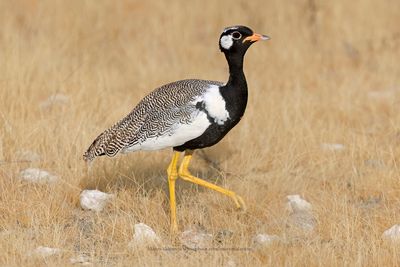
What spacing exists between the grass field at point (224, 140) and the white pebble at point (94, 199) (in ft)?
0.16

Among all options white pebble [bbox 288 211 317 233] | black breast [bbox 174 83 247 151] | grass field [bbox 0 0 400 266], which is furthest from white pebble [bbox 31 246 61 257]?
white pebble [bbox 288 211 317 233]

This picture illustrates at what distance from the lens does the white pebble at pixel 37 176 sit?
223 inches

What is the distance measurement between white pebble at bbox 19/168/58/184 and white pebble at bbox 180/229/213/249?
1.15m

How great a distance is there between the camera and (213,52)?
Result: 31.3 feet

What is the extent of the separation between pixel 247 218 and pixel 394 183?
106 centimetres

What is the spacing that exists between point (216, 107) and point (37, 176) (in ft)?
4.59

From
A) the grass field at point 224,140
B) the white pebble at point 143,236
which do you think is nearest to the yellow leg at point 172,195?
the grass field at point 224,140

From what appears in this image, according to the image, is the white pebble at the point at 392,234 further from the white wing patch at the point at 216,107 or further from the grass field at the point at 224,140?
the white wing patch at the point at 216,107

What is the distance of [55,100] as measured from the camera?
703 centimetres

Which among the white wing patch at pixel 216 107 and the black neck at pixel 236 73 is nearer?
the white wing patch at pixel 216 107

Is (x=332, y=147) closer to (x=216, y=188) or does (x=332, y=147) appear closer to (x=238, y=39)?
(x=216, y=188)

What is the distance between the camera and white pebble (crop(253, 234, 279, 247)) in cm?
466

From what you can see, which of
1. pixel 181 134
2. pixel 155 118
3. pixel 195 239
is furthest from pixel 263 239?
pixel 155 118

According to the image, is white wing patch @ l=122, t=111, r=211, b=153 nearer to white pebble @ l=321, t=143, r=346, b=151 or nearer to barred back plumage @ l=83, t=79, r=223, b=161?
barred back plumage @ l=83, t=79, r=223, b=161
